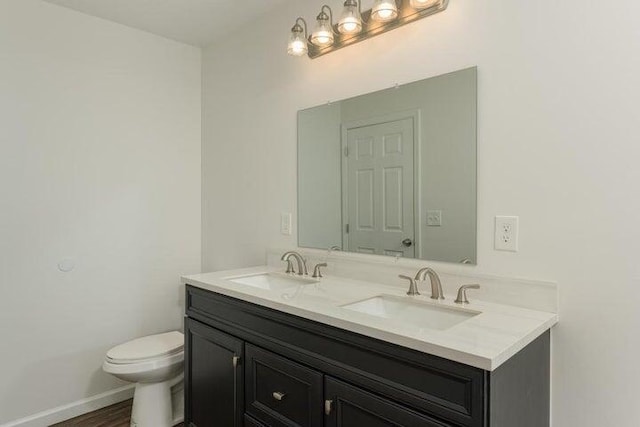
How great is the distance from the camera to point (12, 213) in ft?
6.88

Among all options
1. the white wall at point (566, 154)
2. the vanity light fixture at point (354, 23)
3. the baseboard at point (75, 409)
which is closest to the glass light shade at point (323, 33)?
the vanity light fixture at point (354, 23)

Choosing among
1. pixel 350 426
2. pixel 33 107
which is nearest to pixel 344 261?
pixel 350 426

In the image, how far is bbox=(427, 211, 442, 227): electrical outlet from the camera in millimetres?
1551

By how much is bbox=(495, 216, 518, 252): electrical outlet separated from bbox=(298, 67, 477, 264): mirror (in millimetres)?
88

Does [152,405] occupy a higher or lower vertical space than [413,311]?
lower

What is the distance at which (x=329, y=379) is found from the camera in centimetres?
124

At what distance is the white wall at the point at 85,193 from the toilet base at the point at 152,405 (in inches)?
19.6

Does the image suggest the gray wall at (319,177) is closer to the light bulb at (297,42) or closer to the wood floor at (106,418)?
the light bulb at (297,42)

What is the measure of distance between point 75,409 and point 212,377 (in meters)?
1.14

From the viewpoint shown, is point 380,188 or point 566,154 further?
point 380,188

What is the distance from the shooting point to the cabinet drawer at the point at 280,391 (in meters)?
1.30

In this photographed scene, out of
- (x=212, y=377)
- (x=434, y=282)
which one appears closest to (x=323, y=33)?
(x=434, y=282)

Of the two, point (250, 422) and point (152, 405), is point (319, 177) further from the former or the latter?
point (152, 405)

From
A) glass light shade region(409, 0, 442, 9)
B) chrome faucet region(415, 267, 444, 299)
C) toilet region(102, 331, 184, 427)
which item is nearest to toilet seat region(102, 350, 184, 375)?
toilet region(102, 331, 184, 427)
